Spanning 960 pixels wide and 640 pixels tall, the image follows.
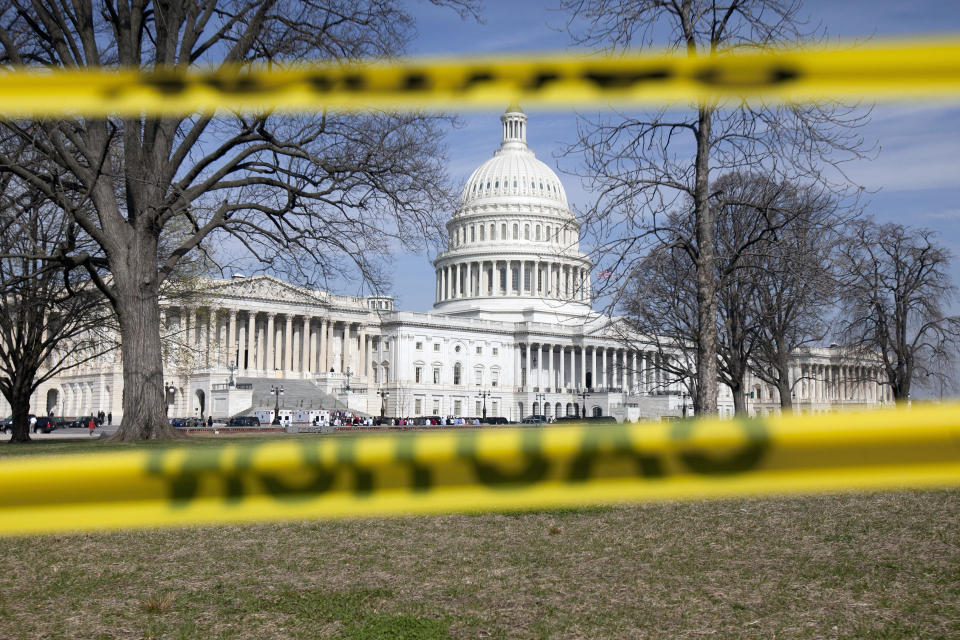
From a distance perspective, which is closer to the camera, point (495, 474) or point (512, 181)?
point (495, 474)

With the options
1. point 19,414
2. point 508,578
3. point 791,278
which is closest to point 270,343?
point 19,414

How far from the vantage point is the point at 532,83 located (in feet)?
5.69

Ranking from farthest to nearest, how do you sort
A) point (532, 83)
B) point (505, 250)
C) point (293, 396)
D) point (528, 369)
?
point (505, 250)
point (528, 369)
point (293, 396)
point (532, 83)

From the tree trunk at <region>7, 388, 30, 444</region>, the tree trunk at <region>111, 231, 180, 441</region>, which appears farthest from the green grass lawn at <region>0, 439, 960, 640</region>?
the tree trunk at <region>7, 388, 30, 444</region>

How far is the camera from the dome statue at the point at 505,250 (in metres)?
122

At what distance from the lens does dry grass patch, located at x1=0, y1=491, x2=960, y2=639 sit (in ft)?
17.7

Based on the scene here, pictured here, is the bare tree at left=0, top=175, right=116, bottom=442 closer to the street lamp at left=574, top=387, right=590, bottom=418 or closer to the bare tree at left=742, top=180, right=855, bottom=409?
the bare tree at left=742, top=180, right=855, bottom=409

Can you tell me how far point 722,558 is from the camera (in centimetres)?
729

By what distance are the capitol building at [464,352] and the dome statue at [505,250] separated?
A: 0.19m

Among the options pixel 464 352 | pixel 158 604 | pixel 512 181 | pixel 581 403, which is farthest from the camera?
pixel 512 181

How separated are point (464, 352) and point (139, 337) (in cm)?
9578

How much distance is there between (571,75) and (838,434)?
803 millimetres

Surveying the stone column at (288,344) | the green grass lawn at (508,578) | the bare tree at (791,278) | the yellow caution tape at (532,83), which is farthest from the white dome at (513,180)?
the yellow caution tape at (532,83)

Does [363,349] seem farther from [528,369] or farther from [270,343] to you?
[528,369]
